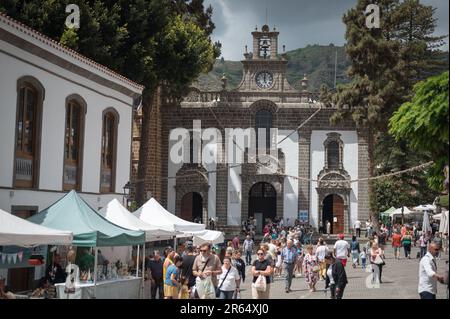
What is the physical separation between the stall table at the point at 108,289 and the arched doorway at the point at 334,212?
25.6 meters

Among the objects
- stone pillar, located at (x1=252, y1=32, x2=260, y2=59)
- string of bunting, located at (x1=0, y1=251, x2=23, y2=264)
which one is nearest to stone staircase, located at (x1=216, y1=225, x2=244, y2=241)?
stone pillar, located at (x1=252, y1=32, x2=260, y2=59)

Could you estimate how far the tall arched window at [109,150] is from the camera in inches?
881

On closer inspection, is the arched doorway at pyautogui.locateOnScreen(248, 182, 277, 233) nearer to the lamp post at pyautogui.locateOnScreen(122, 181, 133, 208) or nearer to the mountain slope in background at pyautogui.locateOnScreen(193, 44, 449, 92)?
the lamp post at pyautogui.locateOnScreen(122, 181, 133, 208)

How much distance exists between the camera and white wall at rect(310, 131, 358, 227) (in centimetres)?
3947

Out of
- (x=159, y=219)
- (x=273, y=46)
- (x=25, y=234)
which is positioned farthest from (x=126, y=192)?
(x=273, y=46)

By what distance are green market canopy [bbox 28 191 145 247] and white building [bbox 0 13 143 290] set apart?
2885 millimetres

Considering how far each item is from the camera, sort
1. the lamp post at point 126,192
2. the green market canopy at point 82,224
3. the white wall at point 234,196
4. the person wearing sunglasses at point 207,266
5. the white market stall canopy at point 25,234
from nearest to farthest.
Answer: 1. the white market stall canopy at point 25,234
2. the person wearing sunglasses at point 207,266
3. the green market canopy at point 82,224
4. the lamp post at point 126,192
5. the white wall at point 234,196

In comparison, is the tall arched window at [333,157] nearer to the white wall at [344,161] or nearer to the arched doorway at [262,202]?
the white wall at [344,161]

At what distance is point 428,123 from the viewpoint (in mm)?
10484

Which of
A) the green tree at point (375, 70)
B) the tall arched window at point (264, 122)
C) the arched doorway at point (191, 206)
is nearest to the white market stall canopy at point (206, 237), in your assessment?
the green tree at point (375, 70)

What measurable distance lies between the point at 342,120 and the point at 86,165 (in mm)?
21895

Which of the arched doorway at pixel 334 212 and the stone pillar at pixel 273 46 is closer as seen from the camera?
the arched doorway at pixel 334 212

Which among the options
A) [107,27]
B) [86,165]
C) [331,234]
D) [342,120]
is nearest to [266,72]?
[342,120]

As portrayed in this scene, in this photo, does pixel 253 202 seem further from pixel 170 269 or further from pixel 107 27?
pixel 170 269
